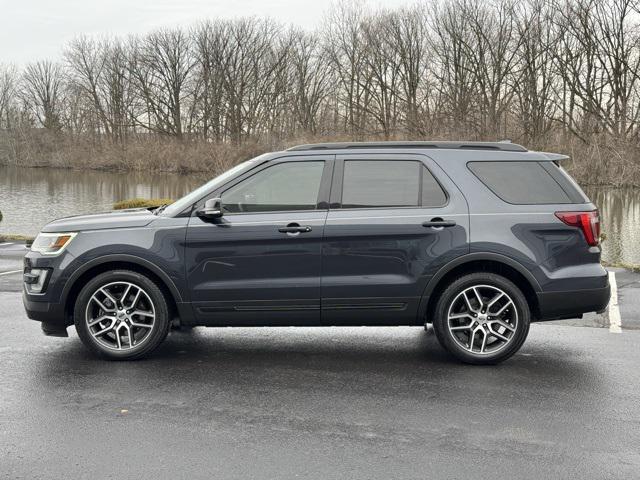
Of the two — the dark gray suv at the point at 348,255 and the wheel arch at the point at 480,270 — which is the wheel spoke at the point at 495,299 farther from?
the wheel arch at the point at 480,270

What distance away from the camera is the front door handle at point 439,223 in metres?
6.20

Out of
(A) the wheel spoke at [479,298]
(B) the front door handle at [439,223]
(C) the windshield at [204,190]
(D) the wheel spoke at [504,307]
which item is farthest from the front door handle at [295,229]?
(D) the wheel spoke at [504,307]

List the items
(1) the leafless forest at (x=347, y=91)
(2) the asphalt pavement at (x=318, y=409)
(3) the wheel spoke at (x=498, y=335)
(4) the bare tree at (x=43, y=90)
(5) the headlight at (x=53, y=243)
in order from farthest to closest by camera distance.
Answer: (4) the bare tree at (x=43, y=90) → (1) the leafless forest at (x=347, y=91) → (5) the headlight at (x=53, y=243) → (3) the wheel spoke at (x=498, y=335) → (2) the asphalt pavement at (x=318, y=409)

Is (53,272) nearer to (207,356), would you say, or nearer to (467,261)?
(207,356)

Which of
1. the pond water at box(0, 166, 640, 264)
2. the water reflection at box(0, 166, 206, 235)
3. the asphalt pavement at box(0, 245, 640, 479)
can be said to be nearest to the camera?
the asphalt pavement at box(0, 245, 640, 479)

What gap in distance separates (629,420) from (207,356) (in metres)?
3.38

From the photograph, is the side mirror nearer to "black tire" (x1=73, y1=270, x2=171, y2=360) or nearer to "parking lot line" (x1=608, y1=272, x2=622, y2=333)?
"black tire" (x1=73, y1=270, x2=171, y2=360)

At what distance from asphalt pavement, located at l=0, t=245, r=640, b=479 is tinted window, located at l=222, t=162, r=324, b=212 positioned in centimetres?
130

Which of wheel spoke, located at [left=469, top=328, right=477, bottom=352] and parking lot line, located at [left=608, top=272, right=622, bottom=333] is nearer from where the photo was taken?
wheel spoke, located at [left=469, top=328, right=477, bottom=352]

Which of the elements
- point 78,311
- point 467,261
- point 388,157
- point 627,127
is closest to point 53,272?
point 78,311

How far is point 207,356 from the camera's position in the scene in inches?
259

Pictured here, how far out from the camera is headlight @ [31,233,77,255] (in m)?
6.38

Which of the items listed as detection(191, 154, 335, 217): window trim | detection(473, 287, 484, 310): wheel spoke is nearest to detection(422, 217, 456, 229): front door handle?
detection(473, 287, 484, 310): wheel spoke

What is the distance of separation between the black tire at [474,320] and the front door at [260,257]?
1025 mm
